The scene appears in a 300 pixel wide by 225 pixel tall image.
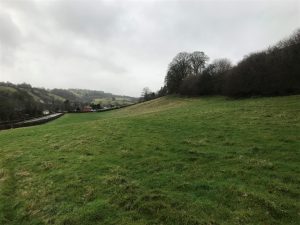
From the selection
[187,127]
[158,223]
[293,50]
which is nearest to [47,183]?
[158,223]

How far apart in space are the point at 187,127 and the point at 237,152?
8631 mm

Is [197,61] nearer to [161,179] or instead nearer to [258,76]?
[258,76]

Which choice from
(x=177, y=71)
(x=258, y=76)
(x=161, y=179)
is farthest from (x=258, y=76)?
(x=177, y=71)

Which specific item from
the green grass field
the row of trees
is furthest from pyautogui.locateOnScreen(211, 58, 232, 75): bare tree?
the green grass field

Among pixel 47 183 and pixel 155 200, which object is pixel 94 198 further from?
pixel 47 183

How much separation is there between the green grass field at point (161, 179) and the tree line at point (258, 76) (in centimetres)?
2569

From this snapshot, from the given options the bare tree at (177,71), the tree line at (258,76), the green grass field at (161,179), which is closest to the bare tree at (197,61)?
the bare tree at (177,71)

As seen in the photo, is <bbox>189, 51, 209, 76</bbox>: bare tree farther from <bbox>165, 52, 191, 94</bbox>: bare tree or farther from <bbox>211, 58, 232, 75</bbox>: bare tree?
<bbox>211, 58, 232, 75</bbox>: bare tree

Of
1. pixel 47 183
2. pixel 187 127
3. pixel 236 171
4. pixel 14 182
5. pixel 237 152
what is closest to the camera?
pixel 236 171

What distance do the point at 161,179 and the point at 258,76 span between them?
44358mm

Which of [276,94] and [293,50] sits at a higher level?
[293,50]

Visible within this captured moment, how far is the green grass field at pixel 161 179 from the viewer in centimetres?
922

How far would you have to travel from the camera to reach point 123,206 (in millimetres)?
9953

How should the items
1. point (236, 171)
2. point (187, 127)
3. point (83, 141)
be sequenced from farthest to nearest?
point (187, 127) → point (83, 141) → point (236, 171)
